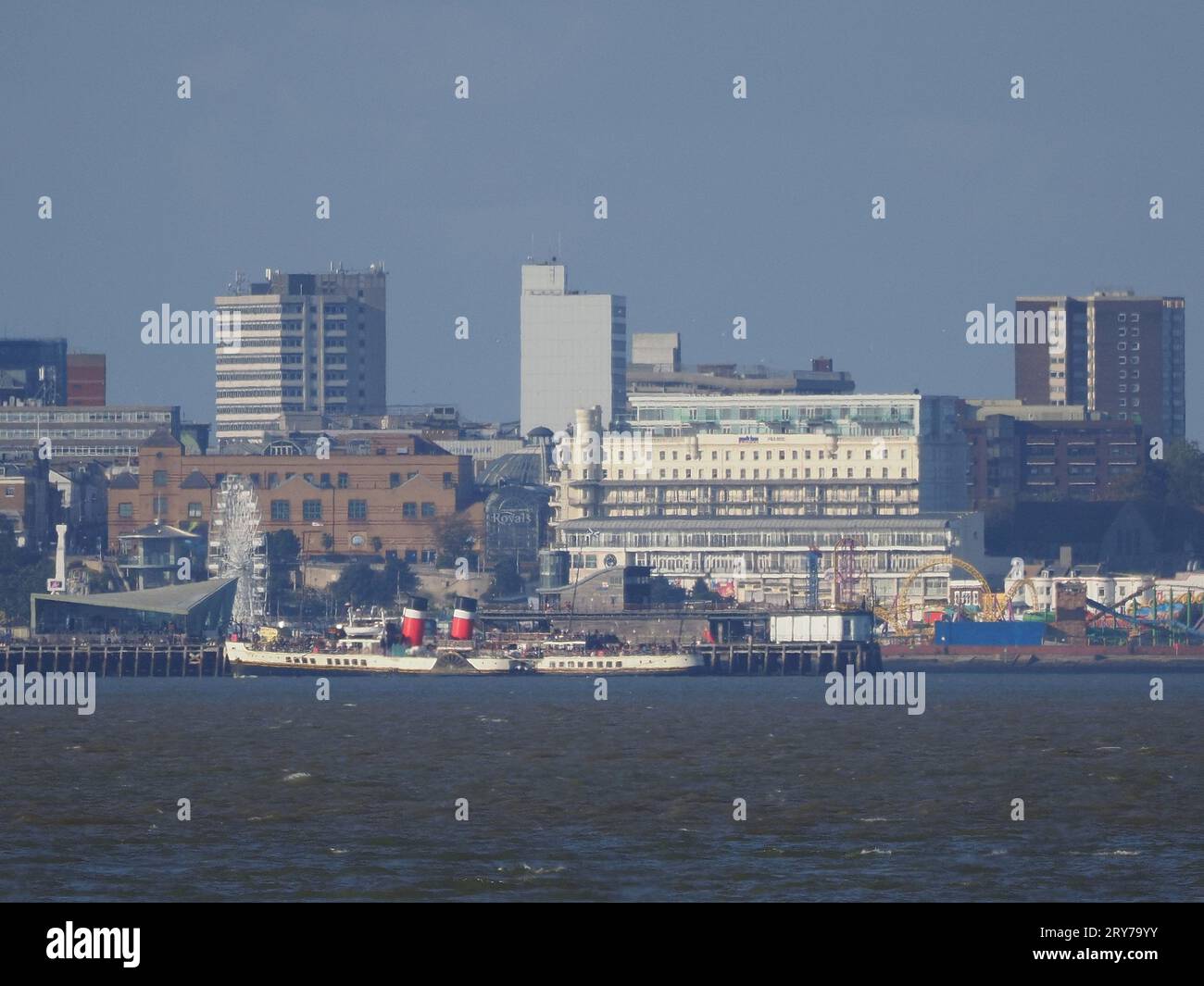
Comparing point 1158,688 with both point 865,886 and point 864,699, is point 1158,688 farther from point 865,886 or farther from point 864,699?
point 865,886

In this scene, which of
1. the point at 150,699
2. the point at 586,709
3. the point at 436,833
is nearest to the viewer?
the point at 436,833

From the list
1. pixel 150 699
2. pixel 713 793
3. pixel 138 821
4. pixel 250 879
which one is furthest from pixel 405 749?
pixel 150 699

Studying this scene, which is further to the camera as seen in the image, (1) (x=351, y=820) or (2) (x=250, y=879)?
(1) (x=351, y=820)

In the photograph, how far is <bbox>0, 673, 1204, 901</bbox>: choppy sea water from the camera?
4966cm

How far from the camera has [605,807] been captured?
65.4 m

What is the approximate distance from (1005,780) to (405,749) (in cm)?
2366

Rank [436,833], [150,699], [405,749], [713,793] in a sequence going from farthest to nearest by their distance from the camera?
[150,699], [405,749], [713,793], [436,833]

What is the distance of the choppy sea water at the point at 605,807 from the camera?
163 feet

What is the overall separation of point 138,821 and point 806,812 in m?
15.1

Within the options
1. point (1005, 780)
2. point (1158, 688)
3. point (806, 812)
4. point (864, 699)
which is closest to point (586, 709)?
point (864, 699)

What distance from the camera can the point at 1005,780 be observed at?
75.2 metres
